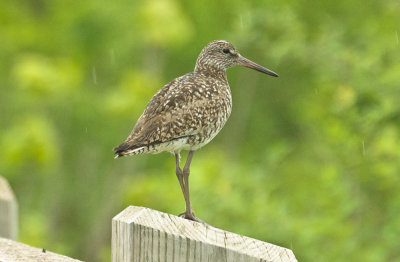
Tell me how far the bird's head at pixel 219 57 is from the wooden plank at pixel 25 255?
7.48 ft

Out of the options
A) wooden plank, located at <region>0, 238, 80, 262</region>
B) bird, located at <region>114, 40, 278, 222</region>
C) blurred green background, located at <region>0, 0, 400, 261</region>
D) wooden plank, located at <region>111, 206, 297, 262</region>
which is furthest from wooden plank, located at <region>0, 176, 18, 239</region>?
blurred green background, located at <region>0, 0, 400, 261</region>

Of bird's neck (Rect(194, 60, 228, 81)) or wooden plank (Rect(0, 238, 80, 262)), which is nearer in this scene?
wooden plank (Rect(0, 238, 80, 262))

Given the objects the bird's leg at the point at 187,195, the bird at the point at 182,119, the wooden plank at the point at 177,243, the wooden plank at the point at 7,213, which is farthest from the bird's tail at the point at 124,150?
the wooden plank at the point at 177,243

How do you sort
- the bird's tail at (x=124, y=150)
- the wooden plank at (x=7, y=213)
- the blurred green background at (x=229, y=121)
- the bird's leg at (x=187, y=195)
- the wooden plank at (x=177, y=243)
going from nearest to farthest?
the wooden plank at (x=177, y=243) < the bird's tail at (x=124, y=150) < the wooden plank at (x=7, y=213) < the bird's leg at (x=187, y=195) < the blurred green background at (x=229, y=121)

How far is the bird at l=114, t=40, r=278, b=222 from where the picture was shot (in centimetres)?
420

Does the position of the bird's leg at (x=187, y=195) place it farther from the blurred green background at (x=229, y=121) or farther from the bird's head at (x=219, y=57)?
the blurred green background at (x=229, y=121)

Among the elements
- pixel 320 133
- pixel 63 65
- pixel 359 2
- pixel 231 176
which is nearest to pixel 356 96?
pixel 320 133

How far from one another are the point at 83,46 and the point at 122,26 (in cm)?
90

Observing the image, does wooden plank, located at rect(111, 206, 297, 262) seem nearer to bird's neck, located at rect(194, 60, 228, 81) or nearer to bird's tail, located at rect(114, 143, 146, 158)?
bird's tail, located at rect(114, 143, 146, 158)

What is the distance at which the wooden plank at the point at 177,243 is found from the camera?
266 cm

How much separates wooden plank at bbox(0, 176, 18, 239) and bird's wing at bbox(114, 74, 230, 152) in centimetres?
72

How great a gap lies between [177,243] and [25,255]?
732 millimetres

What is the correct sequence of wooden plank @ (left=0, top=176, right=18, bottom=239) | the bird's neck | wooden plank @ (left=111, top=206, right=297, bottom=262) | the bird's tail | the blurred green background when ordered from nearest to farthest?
wooden plank @ (left=111, top=206, right=297, bottom=262)
the bird's tail
wooden plank @ (left=0, top=176, right=18, bottom=239)
the bird's neck
the blurred green background

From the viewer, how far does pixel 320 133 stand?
832cm
